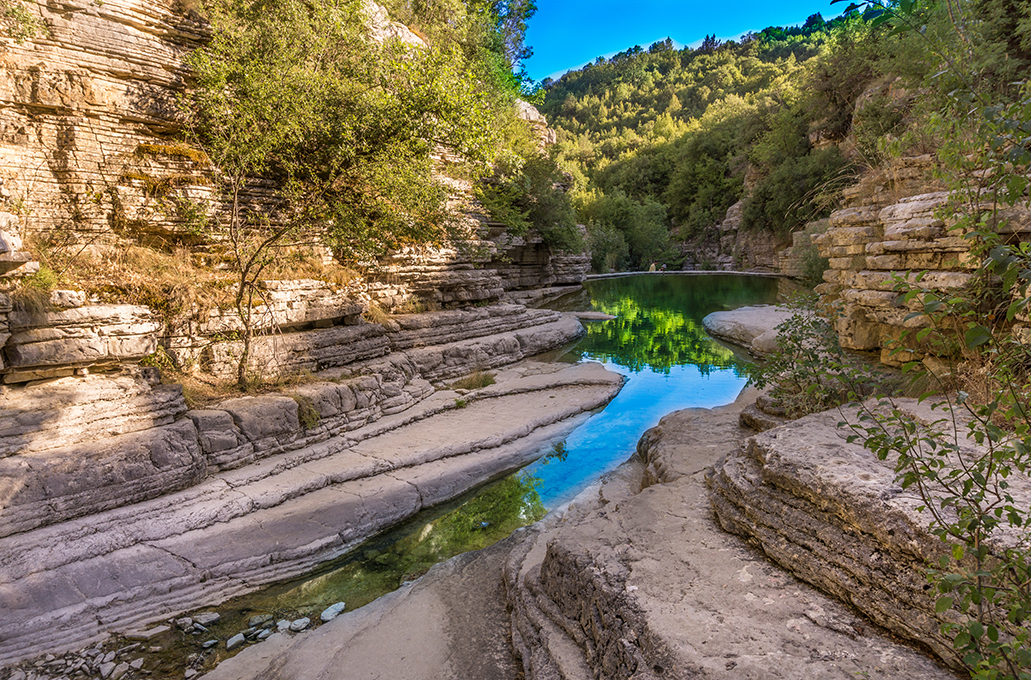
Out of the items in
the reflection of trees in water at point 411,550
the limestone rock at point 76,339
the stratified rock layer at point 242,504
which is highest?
the limestone rock at point 76,339

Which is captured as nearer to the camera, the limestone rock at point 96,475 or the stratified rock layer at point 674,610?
the stratified rock layer at point 674,610

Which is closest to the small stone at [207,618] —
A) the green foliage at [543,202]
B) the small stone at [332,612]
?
the small stone at [332,612]

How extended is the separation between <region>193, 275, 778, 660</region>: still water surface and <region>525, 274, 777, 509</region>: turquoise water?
0.02m

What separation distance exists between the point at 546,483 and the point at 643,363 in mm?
6873

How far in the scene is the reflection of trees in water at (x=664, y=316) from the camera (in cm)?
1311

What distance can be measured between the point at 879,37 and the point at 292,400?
2165cm

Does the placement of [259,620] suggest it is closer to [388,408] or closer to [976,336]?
[388,408]

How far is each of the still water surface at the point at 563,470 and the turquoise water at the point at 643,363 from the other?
2 cm

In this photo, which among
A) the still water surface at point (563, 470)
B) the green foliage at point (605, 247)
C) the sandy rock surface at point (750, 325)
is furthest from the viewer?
the green foliage at point (605, 247)

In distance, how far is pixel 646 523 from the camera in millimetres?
3928

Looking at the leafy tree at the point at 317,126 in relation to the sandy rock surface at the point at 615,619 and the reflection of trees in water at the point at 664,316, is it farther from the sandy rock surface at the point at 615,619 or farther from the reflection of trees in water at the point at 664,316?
the reflection of trees in water at the point at 664,316

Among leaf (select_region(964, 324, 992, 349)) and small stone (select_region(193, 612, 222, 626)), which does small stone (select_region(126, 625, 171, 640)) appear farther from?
leaf (select_region(964, 324, 992, 349))

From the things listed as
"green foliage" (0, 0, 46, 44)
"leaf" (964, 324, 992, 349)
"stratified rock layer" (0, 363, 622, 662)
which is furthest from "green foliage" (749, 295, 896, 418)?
"green foliage" (0, 0, 46, 44)

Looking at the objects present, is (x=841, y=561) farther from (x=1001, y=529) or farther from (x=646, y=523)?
(x=646, y=523)
